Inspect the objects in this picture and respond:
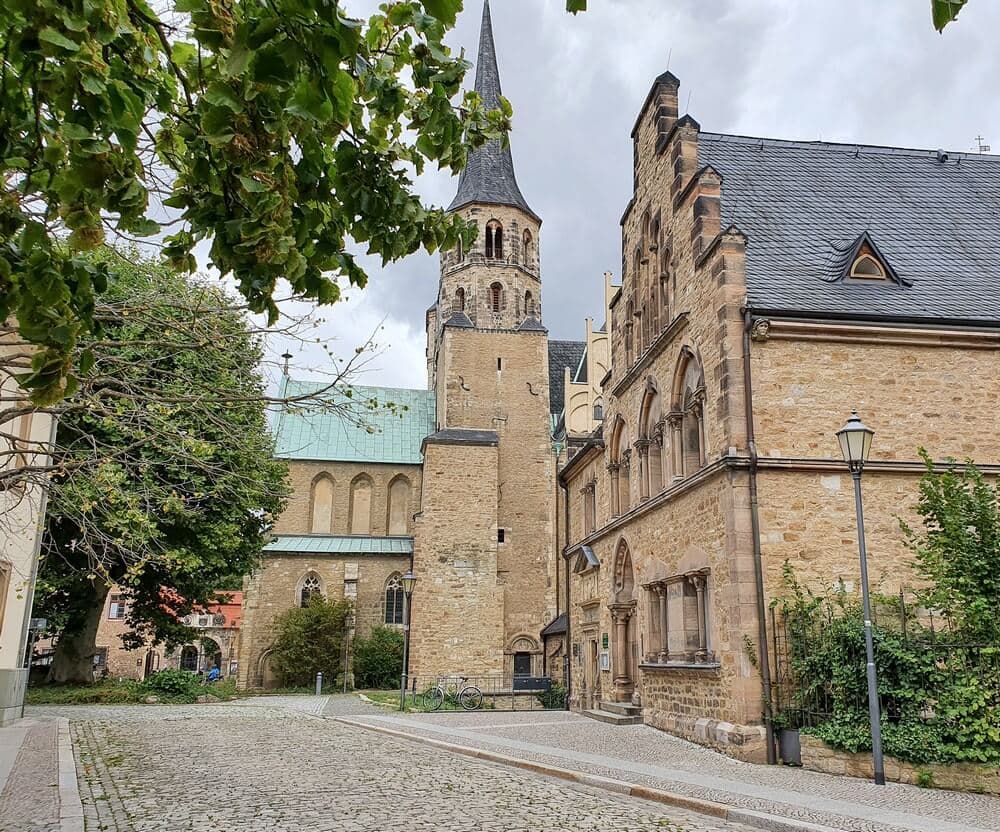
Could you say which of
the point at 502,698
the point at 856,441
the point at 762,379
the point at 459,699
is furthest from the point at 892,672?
the point at 502,698

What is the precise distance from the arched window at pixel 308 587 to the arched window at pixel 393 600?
308 cm

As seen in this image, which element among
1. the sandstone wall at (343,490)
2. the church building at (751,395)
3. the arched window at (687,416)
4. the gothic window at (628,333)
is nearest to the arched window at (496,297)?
the sandstone wall at (343,490)

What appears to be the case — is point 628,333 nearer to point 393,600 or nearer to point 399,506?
point 393,600

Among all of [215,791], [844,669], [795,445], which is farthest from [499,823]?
[795,445]

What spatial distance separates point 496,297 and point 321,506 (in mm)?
13669

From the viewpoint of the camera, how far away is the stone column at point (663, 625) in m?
16.6

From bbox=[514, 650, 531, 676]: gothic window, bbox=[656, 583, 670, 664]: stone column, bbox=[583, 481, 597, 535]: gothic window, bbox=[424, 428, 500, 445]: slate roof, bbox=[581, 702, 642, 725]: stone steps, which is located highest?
bbox=[424, 428, 500, 445]: slate roof

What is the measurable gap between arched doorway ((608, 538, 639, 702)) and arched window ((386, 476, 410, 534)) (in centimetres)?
2714

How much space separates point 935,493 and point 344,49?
10388 mm

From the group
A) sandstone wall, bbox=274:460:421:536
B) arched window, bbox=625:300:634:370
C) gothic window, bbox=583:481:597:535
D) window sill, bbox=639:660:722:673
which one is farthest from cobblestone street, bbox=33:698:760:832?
sandstone wall, bbox=274:460:421:536

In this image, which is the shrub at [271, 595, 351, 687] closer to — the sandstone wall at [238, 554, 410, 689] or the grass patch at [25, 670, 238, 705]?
the sandstone wall at [238, 554, 410, 689]

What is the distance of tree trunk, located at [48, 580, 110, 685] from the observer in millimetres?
27734

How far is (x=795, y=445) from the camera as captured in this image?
45.9 ft

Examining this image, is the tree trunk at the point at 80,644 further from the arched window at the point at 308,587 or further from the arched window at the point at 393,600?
the arched window at the point at 393,600
